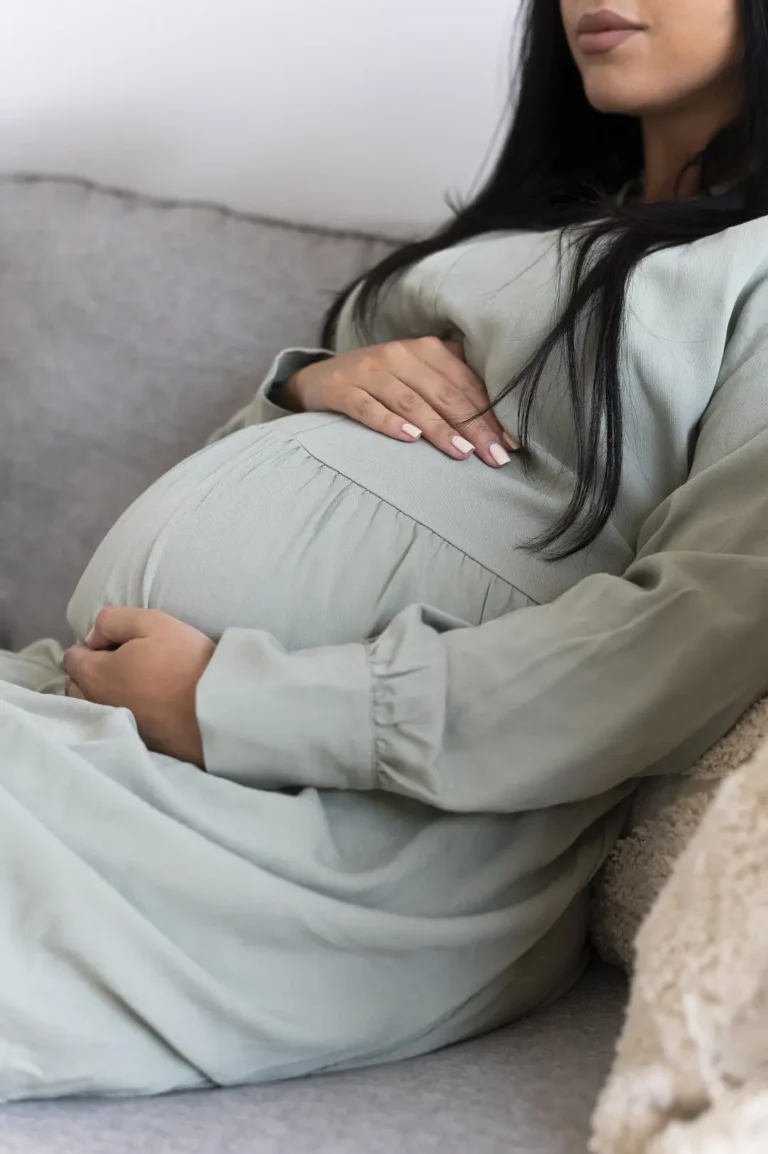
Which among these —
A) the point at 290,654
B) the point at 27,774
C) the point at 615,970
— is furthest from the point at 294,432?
the point at 615,970

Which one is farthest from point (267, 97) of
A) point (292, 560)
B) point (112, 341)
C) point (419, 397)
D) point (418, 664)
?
point (418, 664)

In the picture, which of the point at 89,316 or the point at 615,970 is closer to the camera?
the point at 615,970

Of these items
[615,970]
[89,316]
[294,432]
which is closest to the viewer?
[615,970]

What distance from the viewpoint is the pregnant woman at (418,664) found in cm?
54

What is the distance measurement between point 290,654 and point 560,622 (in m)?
0.17

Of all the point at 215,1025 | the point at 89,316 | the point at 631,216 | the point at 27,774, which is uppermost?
the point at 631,216

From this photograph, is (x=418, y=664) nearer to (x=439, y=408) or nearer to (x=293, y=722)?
(x=293, y=722)

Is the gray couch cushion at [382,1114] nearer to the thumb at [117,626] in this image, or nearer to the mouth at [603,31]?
the thumb at [117,626]

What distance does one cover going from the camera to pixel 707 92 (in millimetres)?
864

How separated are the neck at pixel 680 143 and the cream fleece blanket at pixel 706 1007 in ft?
2.22

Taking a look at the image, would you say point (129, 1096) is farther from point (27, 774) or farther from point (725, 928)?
point (725, 928)

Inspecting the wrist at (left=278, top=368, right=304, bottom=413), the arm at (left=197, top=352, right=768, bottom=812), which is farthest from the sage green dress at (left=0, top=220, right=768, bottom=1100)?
the wrist at (left=278, top=368, right=304, bottom=413)

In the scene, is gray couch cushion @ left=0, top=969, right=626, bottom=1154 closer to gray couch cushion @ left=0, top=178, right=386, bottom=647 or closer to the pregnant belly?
the pregnant belly

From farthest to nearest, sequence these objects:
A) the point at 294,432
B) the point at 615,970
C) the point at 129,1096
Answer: the point at 294,432 < the point at 615,970 < the point at 129,1096
